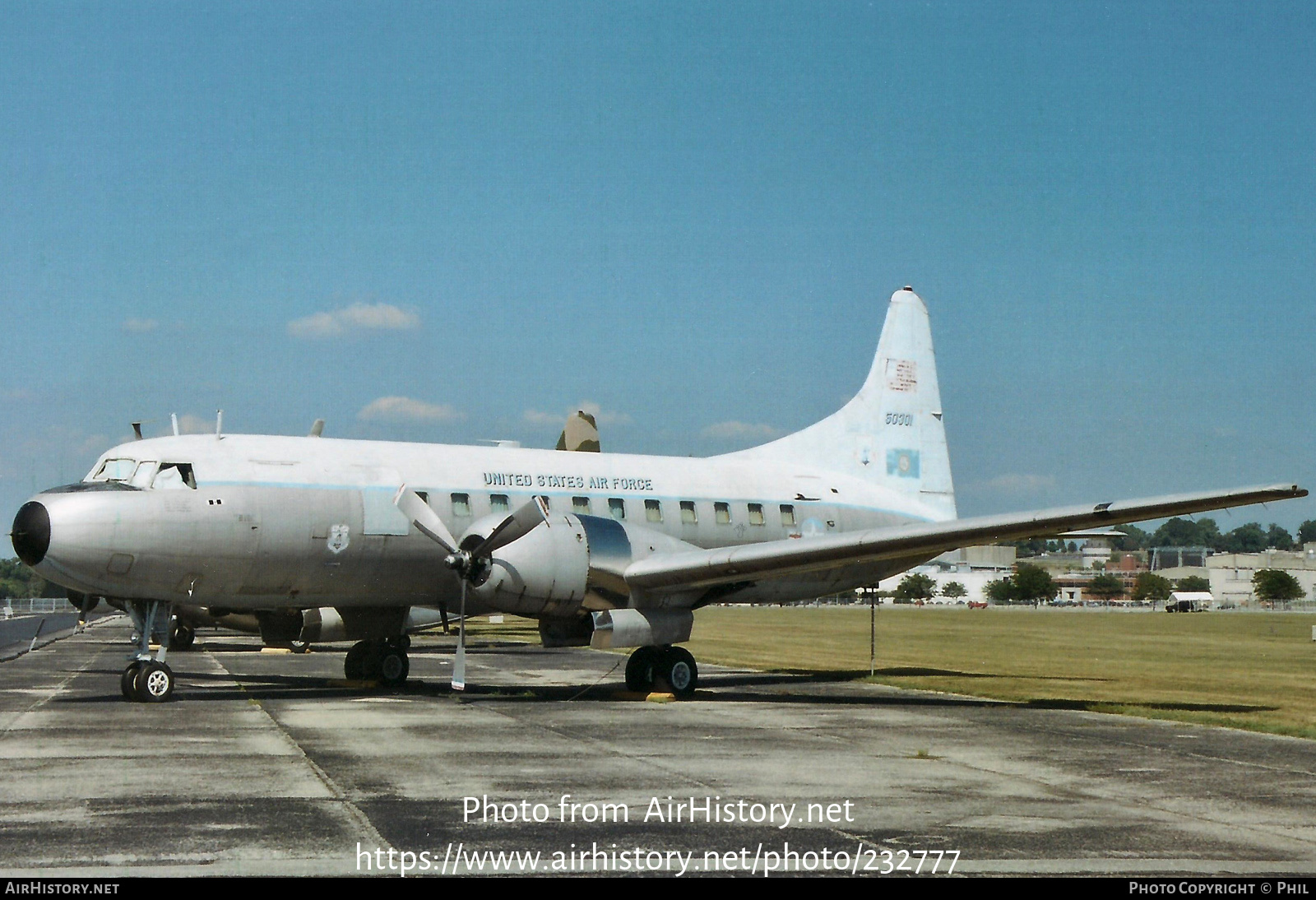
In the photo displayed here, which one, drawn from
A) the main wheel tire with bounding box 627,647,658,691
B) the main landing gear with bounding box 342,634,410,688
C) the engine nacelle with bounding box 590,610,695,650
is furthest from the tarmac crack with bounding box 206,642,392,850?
the main wheel tire with bounding box 627,647,658,691

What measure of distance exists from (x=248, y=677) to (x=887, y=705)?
1319 cm

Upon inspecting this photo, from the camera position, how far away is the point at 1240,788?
1267 cm

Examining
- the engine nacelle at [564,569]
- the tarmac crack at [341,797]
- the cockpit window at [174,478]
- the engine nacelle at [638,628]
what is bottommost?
the tarmac crack at [341,797]

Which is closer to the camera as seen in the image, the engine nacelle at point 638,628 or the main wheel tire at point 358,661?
the engine nacelle at point 638,628

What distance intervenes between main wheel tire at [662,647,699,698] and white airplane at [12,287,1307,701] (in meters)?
0.03

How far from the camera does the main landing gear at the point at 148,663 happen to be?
2025 cm

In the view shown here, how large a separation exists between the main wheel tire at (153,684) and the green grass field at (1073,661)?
13.8m

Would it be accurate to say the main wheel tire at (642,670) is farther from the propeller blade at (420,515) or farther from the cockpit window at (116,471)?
the cockpit window at (116,471)

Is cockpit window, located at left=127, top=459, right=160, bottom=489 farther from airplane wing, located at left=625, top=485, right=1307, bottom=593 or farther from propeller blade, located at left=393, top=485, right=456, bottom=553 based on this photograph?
airplane wing, located at left=625, top=485, right=1307, bottom=593

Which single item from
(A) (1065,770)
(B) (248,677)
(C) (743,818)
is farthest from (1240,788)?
(B) (248,677)

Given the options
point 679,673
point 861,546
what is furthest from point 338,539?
point 861,546

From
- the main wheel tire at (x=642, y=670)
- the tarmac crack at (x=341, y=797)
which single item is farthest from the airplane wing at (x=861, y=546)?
the tarmac crack at (x=341, y=797)

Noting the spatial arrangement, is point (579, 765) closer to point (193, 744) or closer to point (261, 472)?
point (193, 744)

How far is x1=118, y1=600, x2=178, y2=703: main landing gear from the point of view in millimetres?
20250
